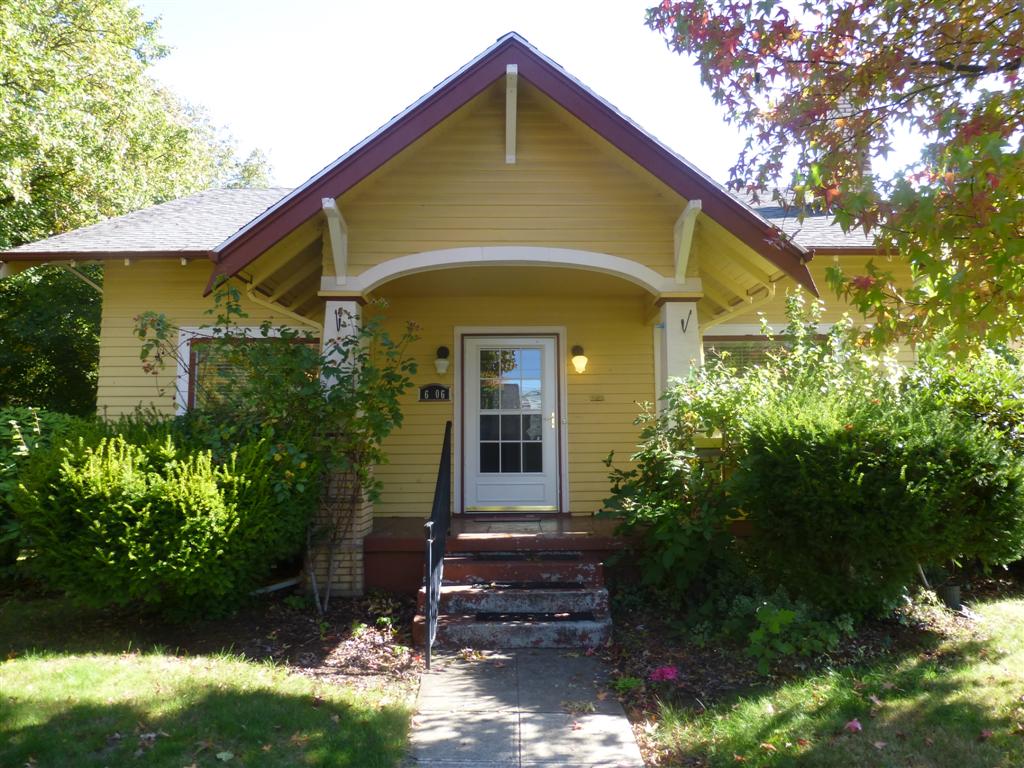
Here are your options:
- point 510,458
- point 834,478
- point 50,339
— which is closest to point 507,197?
point 510,458

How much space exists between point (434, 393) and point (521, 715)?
470 cm

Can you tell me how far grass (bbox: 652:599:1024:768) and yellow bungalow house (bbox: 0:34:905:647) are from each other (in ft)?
8.05

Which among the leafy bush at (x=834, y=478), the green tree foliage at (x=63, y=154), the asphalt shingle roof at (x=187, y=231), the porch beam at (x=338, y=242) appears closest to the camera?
the leafy bush at (x=834, y=478)

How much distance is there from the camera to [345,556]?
21.7ft

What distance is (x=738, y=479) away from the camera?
5.41 meters

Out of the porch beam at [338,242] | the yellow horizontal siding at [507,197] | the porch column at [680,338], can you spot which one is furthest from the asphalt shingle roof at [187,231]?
the porch beam at [338,242]

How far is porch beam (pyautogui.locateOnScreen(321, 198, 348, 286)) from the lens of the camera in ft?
21.1

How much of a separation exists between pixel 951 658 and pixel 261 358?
555 cm

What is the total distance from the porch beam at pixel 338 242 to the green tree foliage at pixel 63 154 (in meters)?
7.39

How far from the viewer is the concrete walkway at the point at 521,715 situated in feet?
12.5

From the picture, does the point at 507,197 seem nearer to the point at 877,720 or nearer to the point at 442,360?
the point at 442,360

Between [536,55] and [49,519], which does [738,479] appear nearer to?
[536,55]

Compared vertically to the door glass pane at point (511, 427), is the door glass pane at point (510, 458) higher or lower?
lower

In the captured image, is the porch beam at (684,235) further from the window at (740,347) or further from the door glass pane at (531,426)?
the door glass pane at (531,426)
